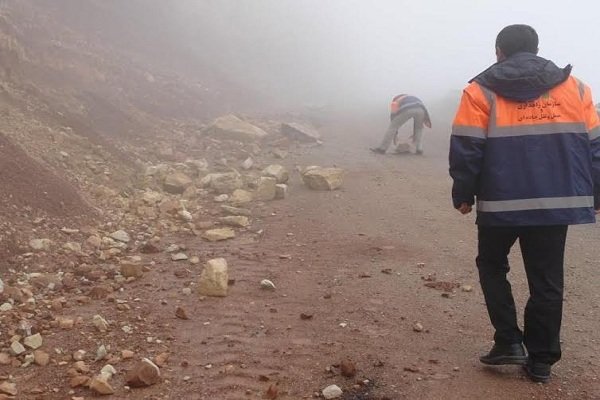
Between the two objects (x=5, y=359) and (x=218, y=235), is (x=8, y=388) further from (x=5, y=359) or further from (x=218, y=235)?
(x=218, y=235)

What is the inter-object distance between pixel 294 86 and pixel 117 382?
28.5 m

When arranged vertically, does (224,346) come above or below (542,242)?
below

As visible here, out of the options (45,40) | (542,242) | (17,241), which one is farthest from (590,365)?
(45,40)

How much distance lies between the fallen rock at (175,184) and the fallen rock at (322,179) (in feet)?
5.43

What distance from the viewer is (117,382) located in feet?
10.2

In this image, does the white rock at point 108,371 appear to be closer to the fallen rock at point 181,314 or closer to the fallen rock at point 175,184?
the fallen rock at point 181,314

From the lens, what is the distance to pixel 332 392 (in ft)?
10.0

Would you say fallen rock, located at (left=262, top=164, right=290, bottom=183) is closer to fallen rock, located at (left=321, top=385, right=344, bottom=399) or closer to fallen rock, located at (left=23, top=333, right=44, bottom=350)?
fallen rock, located at (left=23, top=333, right=44, bottom=350)

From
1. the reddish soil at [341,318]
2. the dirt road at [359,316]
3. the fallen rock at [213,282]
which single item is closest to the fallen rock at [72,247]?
the reddish soil at [341,318]

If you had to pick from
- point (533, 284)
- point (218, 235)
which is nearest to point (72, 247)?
point (218, 235)

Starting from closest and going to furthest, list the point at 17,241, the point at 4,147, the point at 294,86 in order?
the point at 17,241 → the point at 4,147 → the point at 294,86

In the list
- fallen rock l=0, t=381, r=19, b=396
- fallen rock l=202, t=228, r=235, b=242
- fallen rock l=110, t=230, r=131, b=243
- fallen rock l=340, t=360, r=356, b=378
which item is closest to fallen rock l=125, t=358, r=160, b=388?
fallen rock l=0, t=381, r=19, b=396

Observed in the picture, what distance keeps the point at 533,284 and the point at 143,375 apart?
2.09 metres

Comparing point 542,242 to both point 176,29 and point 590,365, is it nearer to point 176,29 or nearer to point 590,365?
point 590,365
